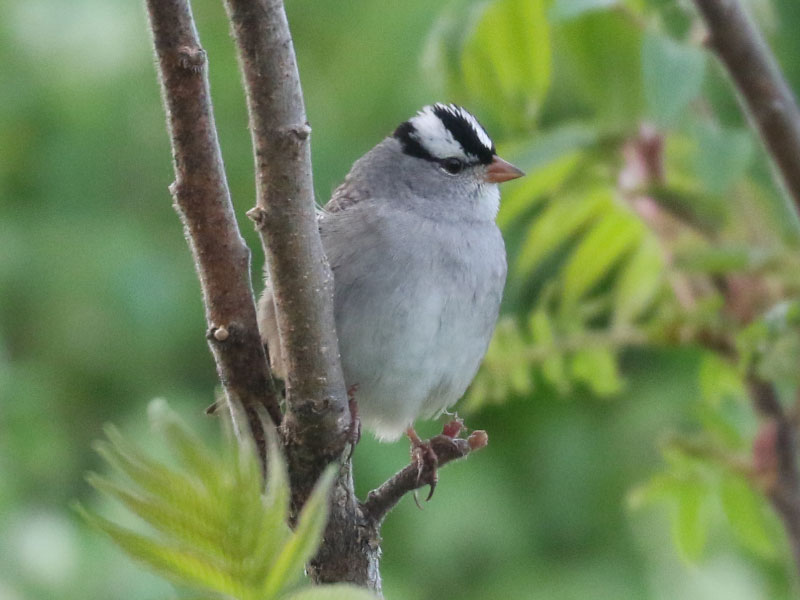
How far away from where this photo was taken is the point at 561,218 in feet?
6.37

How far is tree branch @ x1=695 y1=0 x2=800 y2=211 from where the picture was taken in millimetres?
1423

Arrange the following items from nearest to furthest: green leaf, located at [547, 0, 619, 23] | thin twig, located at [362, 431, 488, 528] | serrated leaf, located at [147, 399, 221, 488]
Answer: serrated leaf, located at [147, 399, 221, 488], thin twig, located at [362, 431, 488, 528], green leaf, located at [547, 0, 619, 23]

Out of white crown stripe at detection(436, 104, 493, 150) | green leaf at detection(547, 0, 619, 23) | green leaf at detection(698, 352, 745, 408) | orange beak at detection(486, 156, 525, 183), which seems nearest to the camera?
green leaf at detection(547, 0, 619, 23)

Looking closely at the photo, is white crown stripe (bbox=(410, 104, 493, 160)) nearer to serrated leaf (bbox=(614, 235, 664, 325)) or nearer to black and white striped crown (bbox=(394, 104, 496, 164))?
black and white striped crown (bbox=(394, 104, 496, 164))

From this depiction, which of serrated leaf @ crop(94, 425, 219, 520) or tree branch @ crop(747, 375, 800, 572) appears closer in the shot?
serrated leaf @ crop(94, 425, 219, 520)

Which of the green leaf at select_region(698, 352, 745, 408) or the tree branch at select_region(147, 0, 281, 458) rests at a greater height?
the tree branch at select_region(147, 0, 281, 458)


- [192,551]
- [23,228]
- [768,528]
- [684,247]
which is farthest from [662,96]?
[23,228]

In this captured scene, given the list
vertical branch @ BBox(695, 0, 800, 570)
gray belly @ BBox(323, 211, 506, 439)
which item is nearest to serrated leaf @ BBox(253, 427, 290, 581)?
vertical branch @ BBox(695, 0, 800, 570)

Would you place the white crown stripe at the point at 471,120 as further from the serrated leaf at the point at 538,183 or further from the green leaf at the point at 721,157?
the green leaf at the point at 721,157

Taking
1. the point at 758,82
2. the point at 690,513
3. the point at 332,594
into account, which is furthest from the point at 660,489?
the point at 332,594

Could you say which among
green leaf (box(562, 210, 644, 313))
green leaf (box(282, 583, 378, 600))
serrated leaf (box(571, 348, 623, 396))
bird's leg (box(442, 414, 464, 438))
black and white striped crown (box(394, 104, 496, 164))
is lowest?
serrated leaf (box(571, 348, 623, 396))

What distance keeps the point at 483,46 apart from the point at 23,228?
1.81m

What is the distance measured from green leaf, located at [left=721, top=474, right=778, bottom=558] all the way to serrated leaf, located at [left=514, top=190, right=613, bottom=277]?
47 centimetres

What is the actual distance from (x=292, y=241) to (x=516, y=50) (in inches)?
31.8
